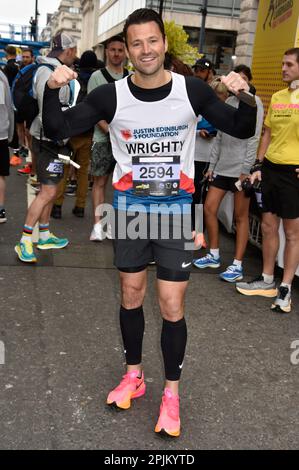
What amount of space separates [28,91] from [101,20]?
5603cm

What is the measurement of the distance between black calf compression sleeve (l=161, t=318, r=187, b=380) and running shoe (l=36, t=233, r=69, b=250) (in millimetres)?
3146

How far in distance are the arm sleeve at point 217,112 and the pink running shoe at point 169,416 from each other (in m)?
1.38

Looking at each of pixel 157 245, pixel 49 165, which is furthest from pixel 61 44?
pixel 157 245

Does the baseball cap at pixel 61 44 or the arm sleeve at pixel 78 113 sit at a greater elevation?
the baseball cap at pixel 61 44

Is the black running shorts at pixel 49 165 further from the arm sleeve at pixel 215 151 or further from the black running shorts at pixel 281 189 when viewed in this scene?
the black running shorts at pixel 281 189

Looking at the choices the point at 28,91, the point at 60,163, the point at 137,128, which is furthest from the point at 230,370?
the point at 28,91

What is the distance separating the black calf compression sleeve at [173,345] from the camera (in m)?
2.71

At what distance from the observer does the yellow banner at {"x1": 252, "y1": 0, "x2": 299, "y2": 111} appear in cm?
557

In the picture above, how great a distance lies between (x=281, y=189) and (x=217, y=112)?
6.42 ft

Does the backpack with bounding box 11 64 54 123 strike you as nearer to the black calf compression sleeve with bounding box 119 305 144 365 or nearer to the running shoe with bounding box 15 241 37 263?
the running shoe with bounding box 15 241 37 263

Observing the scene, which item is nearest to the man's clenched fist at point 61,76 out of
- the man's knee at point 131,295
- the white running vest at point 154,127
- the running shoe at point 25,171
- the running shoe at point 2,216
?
the white running vest at point 154,127

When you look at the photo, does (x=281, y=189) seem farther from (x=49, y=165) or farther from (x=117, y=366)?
(x=49, y=165)

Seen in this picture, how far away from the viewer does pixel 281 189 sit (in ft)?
14.2

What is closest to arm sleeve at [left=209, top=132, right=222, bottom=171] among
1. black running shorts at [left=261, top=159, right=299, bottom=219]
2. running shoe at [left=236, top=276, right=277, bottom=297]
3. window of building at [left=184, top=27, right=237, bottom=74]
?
black running shorts at [left=261, top=159, right=299, bottom=219]
